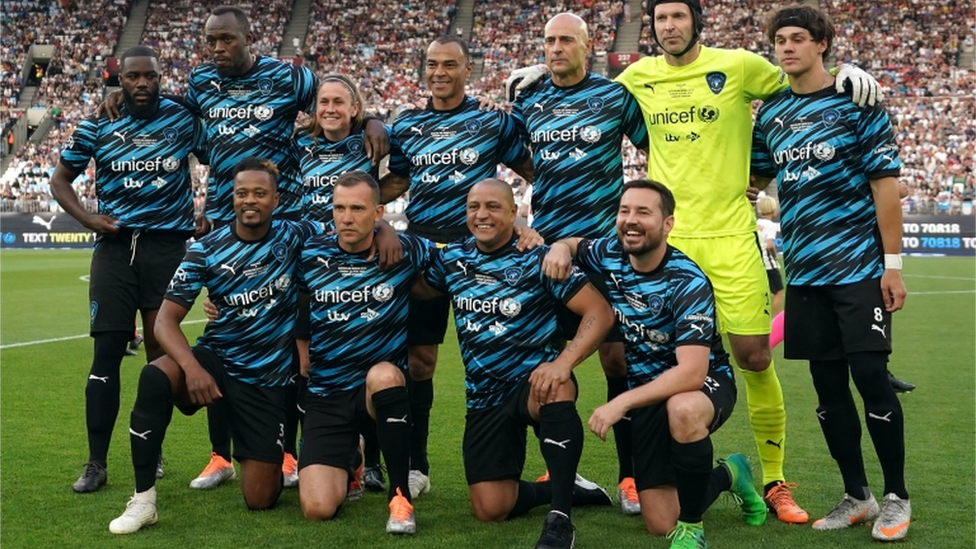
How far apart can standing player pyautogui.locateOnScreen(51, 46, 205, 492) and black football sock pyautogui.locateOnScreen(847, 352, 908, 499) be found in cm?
388

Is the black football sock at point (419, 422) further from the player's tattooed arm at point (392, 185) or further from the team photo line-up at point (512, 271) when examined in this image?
the player's tattooed arm at point (392, 185)

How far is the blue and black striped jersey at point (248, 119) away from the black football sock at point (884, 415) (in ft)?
11.0

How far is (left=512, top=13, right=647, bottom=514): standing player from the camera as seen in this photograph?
575 cm

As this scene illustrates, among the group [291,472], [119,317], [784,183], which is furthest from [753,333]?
[119,317]

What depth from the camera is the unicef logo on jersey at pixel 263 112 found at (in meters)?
6.27

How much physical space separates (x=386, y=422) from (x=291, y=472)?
1.23 metres

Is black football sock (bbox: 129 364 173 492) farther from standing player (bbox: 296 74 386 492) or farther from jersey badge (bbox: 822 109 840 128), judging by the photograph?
jersey badge (bbox: 822 109 840 128)

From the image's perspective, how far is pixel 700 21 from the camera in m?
5.62

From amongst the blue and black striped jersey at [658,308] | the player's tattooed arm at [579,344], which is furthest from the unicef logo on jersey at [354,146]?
the player's tattooed arm at [579,344]

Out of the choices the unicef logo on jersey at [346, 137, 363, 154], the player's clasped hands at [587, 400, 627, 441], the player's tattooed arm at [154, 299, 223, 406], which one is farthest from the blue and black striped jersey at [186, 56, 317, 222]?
the player's clasped hands at [587, 400, 627, 441]

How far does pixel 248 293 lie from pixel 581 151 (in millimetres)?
1916

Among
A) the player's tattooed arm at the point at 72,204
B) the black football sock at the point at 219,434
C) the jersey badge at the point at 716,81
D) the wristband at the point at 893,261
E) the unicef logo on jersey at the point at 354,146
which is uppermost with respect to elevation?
the jersey badge at the point at 716,81

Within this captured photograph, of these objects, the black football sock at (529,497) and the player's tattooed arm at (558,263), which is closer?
the player's tattooed arm at (558,263)

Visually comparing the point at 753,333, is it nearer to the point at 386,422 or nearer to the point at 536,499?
the point at 536,499
